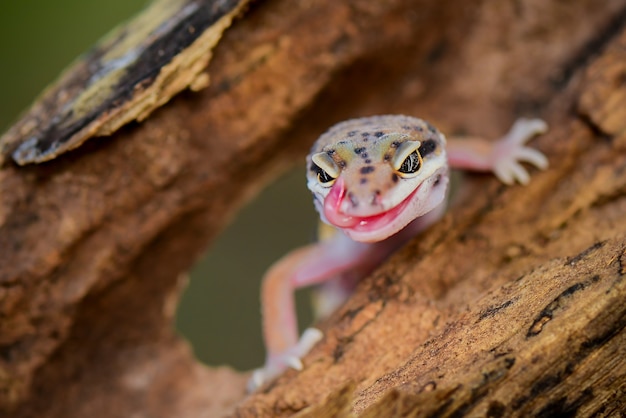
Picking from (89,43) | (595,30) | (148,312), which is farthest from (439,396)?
(89,43)

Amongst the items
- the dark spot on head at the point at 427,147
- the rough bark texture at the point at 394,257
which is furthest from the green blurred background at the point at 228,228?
the dark spot on head at the point at 427,147

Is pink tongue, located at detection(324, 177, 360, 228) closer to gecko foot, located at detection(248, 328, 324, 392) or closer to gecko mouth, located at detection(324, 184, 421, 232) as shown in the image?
gecko mouth, located at detection(324, 184, 421, 232)

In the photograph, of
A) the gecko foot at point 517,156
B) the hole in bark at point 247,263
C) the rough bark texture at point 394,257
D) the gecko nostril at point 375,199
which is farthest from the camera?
the hole in bark at point 247,263

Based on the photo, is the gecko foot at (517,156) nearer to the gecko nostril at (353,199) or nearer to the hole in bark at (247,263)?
the gecko nostril at (353,199)

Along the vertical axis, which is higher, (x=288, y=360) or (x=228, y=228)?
(x=228, y=228)

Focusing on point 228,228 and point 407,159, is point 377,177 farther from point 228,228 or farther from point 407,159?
point 228,228

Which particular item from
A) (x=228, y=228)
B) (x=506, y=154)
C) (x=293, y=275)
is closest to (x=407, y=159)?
(x=506, y=154)

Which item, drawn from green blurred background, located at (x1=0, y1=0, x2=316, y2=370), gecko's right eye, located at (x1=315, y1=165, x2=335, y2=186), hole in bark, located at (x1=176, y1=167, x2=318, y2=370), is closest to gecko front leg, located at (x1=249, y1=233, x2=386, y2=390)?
gecko's right eye, located at (x1=315, y1=165, x2=335, y2=186)

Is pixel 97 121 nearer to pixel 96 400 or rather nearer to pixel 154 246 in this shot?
pixel 154 246
